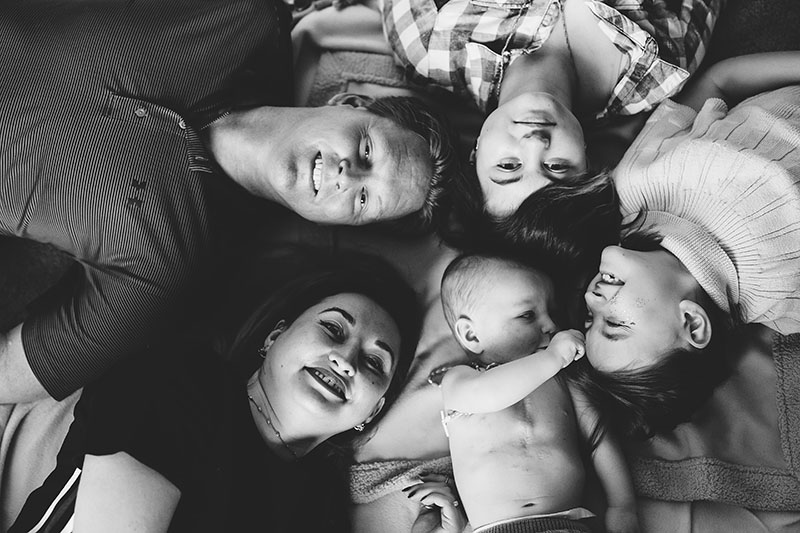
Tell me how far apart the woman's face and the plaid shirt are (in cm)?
59

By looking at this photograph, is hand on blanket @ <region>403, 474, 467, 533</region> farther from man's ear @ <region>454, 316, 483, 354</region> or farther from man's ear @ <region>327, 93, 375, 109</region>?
man's ear @ <region>327, 93, 375, 109</region>

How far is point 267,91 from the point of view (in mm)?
1544

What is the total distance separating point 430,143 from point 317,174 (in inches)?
10.1

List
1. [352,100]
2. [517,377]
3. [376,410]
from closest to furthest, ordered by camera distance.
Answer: [517,377], [376,410], [352,100]

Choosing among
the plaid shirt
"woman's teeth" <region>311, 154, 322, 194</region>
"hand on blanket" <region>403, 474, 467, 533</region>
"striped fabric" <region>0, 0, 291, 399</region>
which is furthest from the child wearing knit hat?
"striped fabric" <region>0, 0, 291, 399</region>

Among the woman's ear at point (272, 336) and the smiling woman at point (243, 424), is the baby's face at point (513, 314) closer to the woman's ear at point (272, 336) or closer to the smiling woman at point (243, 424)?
the smiling woman at point (243, 424)

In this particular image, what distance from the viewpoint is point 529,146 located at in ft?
4.06

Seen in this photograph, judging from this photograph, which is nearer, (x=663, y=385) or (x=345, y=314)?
(x=663, y=385)

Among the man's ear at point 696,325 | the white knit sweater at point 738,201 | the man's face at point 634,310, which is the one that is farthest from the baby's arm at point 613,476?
the white knit sweater at point 738,201

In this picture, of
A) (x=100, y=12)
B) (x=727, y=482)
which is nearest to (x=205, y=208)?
(x=100, y=12)

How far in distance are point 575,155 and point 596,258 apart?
0.26m

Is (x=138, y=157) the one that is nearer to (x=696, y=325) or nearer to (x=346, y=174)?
(x=346, y=174)

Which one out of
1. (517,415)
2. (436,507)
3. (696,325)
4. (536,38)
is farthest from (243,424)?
(536,38)

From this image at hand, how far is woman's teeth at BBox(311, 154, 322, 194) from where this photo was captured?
1.35 m
